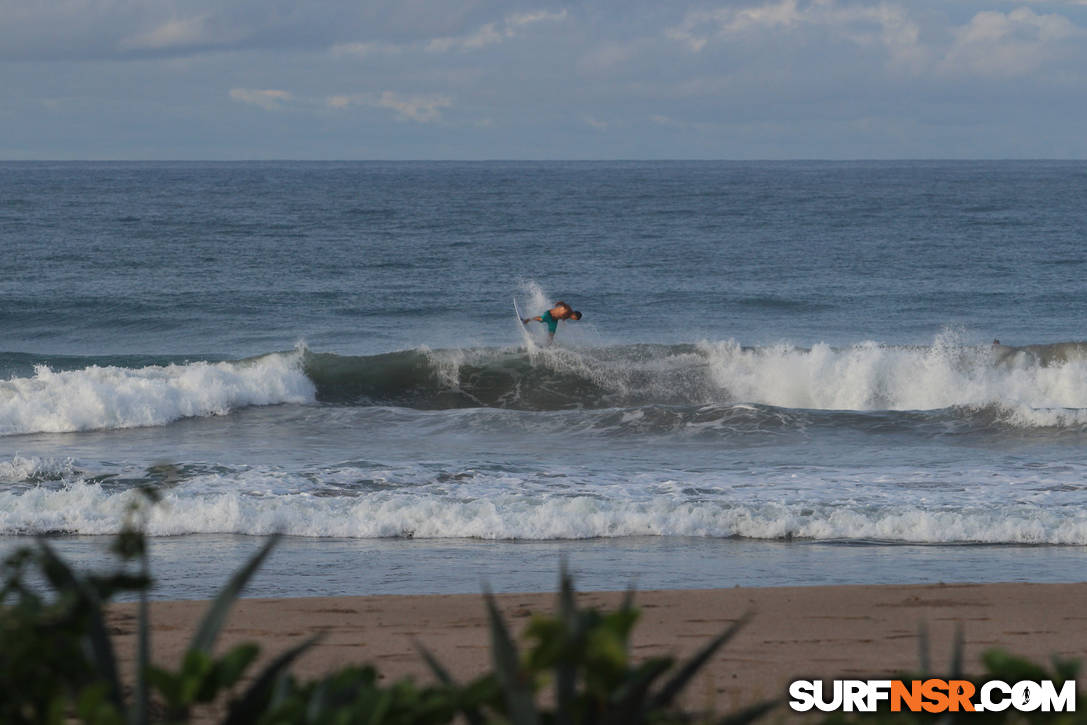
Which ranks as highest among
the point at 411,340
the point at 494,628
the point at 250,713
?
the point at 494,628

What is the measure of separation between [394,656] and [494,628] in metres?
3.74

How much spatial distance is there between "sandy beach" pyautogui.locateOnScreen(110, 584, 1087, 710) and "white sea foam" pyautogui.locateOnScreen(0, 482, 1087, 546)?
6.56 feet

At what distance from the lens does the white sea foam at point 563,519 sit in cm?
991

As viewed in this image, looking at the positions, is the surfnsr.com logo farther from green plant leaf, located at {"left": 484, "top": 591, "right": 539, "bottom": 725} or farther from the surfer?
the surfer

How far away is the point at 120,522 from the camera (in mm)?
10266

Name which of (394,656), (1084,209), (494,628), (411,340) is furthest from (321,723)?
(1084,209)

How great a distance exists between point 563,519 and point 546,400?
33.4 feet

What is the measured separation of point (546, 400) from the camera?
20.3m

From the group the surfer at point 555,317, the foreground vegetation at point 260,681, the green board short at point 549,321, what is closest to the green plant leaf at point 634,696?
the foreground vegetation at point 260,681

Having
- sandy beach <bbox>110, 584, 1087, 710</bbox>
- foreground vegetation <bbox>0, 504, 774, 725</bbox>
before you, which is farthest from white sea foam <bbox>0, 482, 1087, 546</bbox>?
foreground vegetation <bbox>0, 504, 774, 725</bbox>

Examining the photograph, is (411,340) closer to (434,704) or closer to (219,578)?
(219,578)

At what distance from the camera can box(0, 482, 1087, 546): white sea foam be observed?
32.5 ft

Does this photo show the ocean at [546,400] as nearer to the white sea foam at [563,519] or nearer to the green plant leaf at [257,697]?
the white sea foam at [563,519]

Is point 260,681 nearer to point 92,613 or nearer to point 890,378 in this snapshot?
point 92,613
